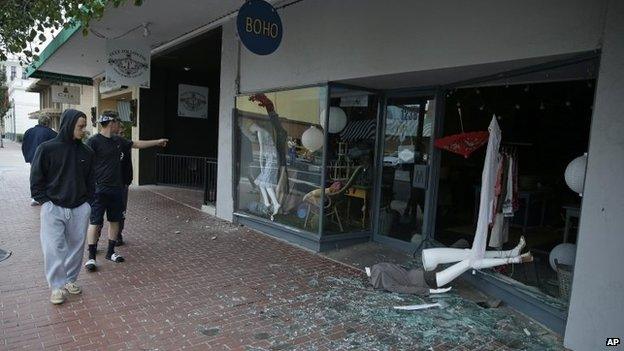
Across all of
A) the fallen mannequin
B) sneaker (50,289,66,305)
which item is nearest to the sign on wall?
sneaker (50,289,66,305)

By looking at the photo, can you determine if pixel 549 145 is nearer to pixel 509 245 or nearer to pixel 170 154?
pixel 509 245

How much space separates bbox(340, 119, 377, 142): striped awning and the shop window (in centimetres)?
42

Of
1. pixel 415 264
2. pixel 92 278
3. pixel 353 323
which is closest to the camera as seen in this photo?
pixel 353 323

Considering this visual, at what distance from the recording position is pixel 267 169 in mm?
7707

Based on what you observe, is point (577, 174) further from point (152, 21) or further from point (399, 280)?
point (152, 21)

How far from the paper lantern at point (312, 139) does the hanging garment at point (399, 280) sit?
88.1 inches

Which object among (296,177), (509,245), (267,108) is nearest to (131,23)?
(267,108)

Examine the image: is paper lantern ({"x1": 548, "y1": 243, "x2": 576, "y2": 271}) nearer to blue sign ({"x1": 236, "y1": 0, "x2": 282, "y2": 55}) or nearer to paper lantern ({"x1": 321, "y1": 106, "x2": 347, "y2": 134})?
paper lantern ({"x1": 321, "y1": 106, "x2": 347, "y2": 134})

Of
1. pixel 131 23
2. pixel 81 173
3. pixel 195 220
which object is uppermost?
pixel 131 23

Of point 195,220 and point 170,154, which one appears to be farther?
point 170,154

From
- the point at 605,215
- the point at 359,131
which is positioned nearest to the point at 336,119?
the point at 359,131

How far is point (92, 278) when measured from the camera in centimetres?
492

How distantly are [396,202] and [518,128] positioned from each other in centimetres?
529

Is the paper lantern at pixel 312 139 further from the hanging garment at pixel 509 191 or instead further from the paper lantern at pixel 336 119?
the hanging garment at pixel 509 191
